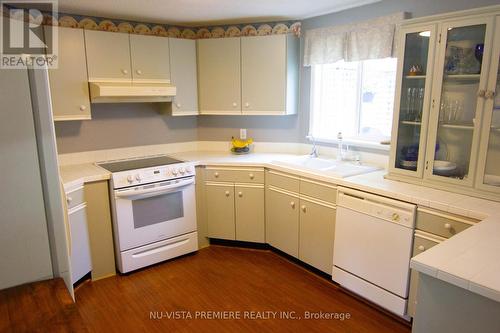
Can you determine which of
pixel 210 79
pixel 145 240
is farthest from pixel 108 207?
pixel 210 79

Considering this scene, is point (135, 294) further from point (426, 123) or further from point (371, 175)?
point (426, 123)

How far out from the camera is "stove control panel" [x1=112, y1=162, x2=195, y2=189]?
9.55ft

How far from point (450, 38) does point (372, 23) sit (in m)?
0.81

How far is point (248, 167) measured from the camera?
3369 mm

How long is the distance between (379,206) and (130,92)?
2.28 meters

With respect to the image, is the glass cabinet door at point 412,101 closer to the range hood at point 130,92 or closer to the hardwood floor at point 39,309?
the range hood at point 130,92

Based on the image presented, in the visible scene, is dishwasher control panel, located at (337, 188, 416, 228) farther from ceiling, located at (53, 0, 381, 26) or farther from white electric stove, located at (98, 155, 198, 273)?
ceiling, located at (53, 0, 381, 26)

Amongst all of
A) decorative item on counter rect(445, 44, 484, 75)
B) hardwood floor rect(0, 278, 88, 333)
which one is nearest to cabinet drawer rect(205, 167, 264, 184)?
decorative item on counter rect(445, 44, 484, 75)

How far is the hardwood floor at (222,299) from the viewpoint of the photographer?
243cm

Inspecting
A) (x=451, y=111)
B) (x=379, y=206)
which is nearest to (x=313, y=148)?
(x=379, y=206)

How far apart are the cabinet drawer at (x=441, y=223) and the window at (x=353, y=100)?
106cm

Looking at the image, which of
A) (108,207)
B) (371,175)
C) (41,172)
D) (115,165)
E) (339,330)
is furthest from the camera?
(115,165)

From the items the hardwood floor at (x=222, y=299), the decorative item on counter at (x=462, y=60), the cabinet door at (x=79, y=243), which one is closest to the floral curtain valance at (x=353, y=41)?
the decorative item on counter at (x=462, y=60)

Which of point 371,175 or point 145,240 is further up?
point 371,175
